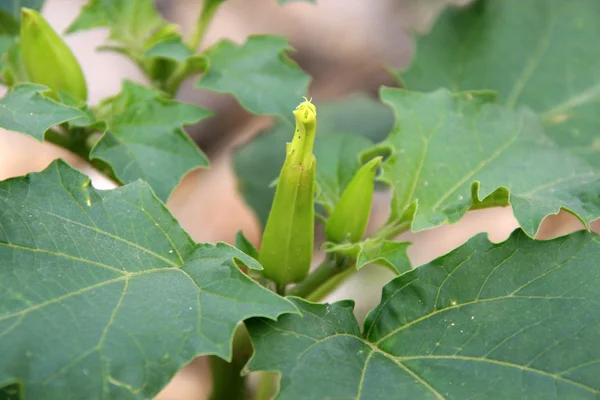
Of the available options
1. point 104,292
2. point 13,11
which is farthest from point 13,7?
point 104,292

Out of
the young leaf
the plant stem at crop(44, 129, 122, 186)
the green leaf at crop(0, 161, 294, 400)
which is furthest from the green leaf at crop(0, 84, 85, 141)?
the young leaf

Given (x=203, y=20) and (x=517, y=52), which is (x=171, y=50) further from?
(x=517, y=52)

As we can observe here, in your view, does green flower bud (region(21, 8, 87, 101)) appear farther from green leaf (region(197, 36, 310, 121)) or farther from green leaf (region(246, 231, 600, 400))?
green leaf (region(246, 231, 600, 400))

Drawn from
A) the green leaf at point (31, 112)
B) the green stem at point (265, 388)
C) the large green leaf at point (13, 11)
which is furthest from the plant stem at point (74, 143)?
the green stem at point (265, 388)

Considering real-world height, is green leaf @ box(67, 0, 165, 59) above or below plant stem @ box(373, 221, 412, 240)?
above

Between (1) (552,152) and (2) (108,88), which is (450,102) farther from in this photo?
(2) (108,88)

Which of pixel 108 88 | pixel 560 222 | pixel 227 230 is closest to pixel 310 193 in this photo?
pixel 227 230
